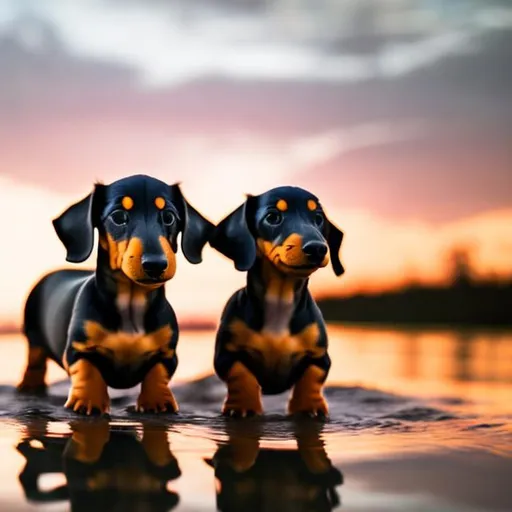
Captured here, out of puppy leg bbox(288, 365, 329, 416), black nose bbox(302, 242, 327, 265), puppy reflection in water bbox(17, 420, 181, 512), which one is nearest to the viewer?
puppy reflection in water bbox(17, 420, 181, 512)

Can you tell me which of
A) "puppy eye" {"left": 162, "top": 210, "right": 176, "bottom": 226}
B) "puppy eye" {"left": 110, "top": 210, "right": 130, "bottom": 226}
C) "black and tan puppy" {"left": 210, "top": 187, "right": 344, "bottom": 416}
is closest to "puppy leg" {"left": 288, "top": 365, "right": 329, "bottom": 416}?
"black and tan puppy" {"left": 210, "top": 187, "right": 344, "bottom": 416}

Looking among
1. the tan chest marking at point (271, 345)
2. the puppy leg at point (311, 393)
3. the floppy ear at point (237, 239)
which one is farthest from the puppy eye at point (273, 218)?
the puppy leg at point (311, 393)

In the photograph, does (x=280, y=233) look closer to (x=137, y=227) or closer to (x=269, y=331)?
(x=269, y=331)

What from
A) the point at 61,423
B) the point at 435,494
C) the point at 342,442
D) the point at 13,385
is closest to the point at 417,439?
the point at 342,442

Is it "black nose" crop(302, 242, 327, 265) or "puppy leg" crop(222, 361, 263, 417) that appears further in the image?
"puppy leg" crop(222, 361, 263, 417)

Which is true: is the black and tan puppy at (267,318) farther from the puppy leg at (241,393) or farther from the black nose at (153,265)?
the black nose at (153,265)

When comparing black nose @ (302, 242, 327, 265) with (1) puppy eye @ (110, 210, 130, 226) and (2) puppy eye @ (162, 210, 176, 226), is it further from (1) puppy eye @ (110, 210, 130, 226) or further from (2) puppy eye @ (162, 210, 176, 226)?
(1) puppy eye @ (110, 210, 130, 226)
